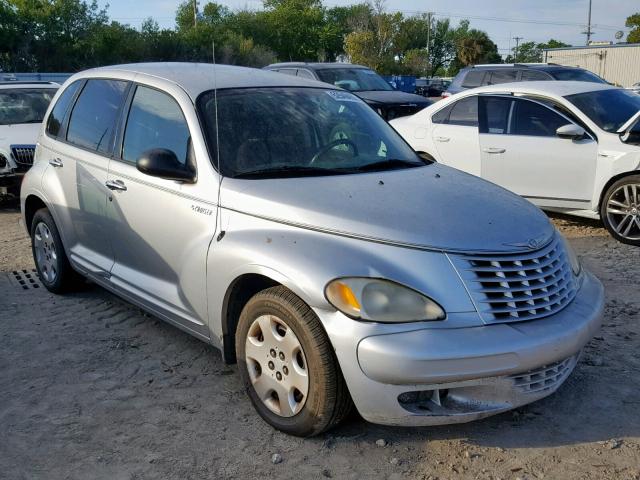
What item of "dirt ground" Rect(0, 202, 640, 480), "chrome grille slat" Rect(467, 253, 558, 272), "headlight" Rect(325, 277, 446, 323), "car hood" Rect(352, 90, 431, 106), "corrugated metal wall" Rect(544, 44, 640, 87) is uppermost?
"corrugated metal wall" Rect(544, 44, 640, 87)

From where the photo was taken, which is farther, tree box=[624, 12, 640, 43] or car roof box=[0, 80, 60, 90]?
tree box=[624, 12, 640, 43]

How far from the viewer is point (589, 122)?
7.43 metres

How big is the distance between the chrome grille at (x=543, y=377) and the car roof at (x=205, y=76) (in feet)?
7.99

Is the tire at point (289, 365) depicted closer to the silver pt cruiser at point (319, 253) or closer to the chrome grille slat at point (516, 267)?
the silver pt cruiser at point (319, 253)

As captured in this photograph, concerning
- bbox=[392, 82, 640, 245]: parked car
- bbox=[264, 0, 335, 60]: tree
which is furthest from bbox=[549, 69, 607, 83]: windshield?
bbox=[264, 0, 335, 60]: tree

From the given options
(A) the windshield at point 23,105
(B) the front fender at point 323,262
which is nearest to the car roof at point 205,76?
(B) the front fender at point 323,262

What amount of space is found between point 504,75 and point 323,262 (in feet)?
42.1

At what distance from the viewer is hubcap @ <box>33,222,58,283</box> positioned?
569 cm

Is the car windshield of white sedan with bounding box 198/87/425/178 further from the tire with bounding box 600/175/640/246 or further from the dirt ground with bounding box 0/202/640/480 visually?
the tire with bounding box 600/175/640/246

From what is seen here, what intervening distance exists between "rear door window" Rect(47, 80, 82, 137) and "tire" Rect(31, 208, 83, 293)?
2.13ft

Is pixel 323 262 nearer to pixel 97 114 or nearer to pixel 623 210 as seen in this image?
pixel 97 114

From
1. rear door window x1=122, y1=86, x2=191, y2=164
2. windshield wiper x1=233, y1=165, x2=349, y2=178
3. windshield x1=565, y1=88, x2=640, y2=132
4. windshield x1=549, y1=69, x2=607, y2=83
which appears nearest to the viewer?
windshield wiper x1=233, y1=165, x2=349, y2=178

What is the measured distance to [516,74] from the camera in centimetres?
1478

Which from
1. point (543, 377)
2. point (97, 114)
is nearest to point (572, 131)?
point (543, 377)
